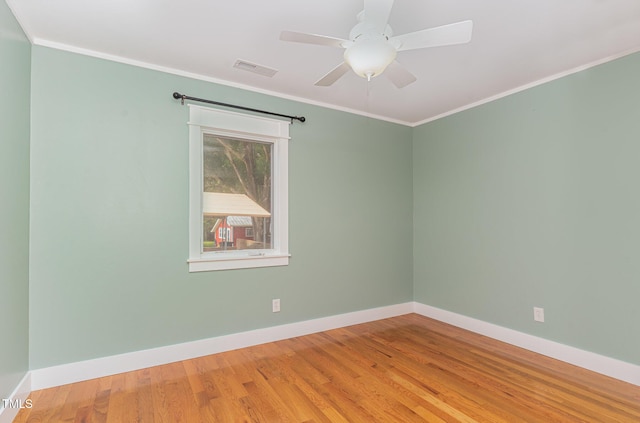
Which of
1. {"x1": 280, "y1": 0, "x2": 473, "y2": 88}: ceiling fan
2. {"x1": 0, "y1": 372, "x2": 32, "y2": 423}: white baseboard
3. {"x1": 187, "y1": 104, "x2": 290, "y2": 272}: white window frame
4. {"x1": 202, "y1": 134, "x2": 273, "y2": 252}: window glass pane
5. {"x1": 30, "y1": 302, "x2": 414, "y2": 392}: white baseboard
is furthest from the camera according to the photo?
{"x1": 202, "y1": 134, "x2": 273, "y2": 252}: window glass pane

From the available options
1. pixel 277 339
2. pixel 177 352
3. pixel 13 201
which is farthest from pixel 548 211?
pixel 13 201

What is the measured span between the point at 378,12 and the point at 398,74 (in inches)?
20.1

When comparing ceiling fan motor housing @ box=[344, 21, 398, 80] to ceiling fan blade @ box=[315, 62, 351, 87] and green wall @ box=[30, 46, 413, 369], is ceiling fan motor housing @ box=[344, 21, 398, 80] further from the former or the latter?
green wall @ box=[30, 46, 413, 369]

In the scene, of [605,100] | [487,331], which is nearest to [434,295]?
[487,331]

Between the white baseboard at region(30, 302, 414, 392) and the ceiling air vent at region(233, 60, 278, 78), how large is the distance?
A: 7.91 feet

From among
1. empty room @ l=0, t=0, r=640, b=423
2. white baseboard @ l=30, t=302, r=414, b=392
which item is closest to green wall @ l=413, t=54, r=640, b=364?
empty room @ l=0, t=0, r=640, b=423

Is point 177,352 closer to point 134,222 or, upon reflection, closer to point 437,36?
point 134,222

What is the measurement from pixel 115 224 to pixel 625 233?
157 inches

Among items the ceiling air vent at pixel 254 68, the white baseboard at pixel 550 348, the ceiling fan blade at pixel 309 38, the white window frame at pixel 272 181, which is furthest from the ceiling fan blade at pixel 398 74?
the white baseboard at pixel 550 348

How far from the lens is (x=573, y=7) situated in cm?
196

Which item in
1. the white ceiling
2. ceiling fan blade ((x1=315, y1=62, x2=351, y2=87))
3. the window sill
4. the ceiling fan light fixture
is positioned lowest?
the window sill

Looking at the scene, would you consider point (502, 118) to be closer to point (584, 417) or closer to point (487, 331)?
point (487, 331)

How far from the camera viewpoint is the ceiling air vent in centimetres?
269

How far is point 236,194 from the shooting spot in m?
3.20
